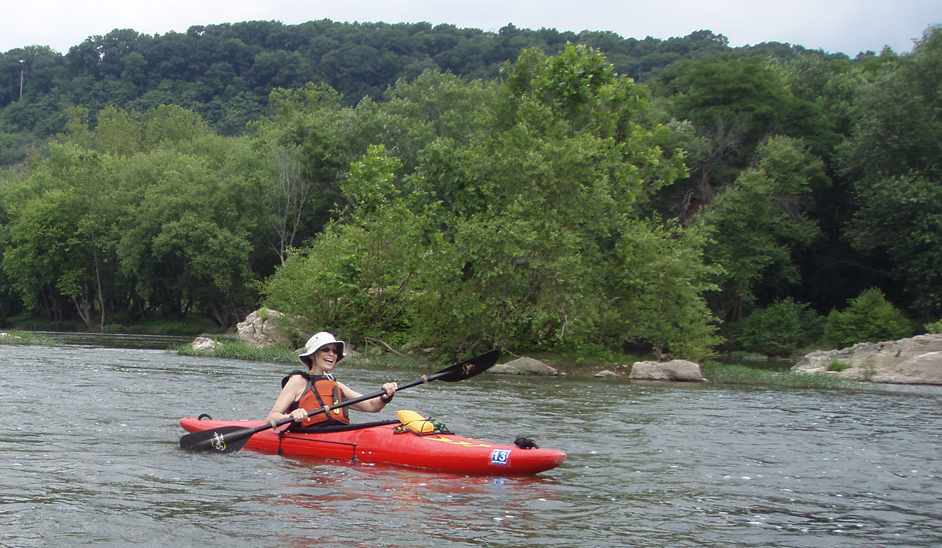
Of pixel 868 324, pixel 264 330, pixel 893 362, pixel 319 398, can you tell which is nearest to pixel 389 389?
pixel 319 398

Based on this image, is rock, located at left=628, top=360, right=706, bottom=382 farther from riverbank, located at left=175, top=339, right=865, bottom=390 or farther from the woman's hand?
the woman's hand

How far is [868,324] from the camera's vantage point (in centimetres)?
4009

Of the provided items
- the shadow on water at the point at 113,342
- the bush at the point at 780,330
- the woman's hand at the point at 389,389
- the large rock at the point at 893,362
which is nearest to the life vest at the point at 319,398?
the woman's hand at the point at 389,389

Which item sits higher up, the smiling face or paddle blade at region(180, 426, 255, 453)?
the smiling face

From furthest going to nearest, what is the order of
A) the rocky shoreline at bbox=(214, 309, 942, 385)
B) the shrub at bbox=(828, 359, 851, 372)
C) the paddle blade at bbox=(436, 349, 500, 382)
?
the shrub at bbox=(828, 359, 851, 372) → the rocky shoreline at bbox=(214, 309, 942, 385) → the paddle blade at bbox=(436, 349, 500, 382)

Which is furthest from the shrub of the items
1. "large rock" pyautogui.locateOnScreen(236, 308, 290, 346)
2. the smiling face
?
the smiling face

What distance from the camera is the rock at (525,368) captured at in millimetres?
28875

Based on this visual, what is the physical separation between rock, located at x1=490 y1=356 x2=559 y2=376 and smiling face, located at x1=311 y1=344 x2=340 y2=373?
15.9m

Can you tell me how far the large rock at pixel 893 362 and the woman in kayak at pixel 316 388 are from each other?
20.2 metres

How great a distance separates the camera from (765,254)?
146 ft

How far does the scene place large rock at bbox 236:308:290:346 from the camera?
35.3m

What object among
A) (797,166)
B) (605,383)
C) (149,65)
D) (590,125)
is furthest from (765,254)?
(149,65)

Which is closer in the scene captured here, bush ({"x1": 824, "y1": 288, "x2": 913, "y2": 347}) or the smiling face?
the smiling face

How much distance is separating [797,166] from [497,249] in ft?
66.6
